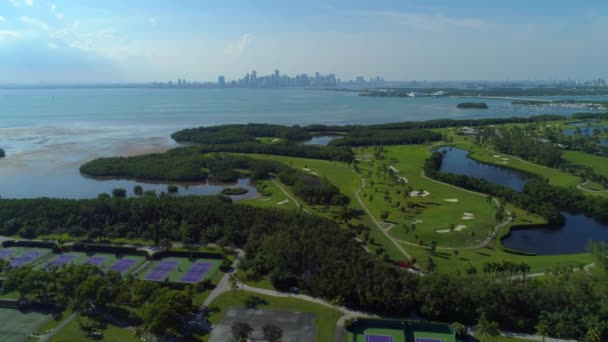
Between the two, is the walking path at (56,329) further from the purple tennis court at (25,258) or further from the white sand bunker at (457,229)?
the white sand bunker at (457,229)

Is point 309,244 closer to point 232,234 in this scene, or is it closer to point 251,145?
point 232,234

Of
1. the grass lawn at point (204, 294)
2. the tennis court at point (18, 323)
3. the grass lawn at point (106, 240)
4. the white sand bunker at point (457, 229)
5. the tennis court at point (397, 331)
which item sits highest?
the white sand bunker at point (457, 229)

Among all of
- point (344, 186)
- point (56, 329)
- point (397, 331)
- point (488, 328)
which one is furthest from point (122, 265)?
point (344, 186)

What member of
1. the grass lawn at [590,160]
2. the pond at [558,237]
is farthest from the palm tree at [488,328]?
the grass lawn at [590,160]

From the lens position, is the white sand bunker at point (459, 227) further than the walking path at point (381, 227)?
Yes

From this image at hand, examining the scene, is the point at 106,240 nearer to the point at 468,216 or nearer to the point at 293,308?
the point at 293,308

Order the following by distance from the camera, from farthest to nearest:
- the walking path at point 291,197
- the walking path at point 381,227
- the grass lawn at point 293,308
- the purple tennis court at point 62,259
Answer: the walking path at point 291,197 < the walking path at point 381,227 < the purple tennis court at point 62,259 < the grass lawn at point 293,308

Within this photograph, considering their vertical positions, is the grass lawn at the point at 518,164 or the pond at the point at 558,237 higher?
the grass lawn at the point at 518,164

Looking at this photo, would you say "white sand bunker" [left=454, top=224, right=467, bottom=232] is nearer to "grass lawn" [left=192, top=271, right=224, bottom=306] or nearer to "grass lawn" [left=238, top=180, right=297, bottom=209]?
"grass lawn" [left=238, top=180, right=297, bottom=209]
